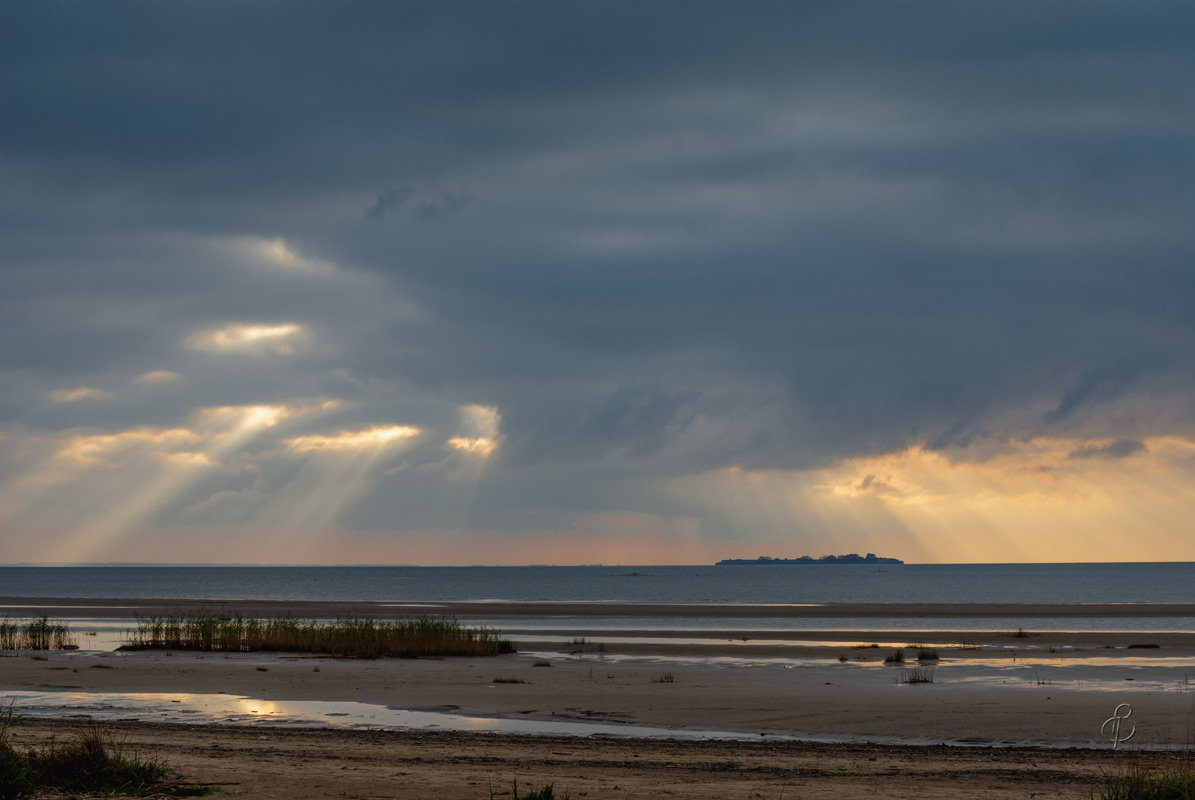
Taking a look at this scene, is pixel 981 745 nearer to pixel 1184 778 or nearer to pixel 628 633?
pixel 1184 778

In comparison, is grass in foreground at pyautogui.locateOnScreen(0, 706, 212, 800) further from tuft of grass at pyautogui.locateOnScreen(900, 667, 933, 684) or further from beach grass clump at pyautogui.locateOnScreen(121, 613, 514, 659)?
beach grass clump at pyautogui.locateOnScreen(121, 613, 514, 659)

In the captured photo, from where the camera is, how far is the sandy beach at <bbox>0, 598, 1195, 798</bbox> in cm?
1598

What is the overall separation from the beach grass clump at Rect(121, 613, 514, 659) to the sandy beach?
1.42 m

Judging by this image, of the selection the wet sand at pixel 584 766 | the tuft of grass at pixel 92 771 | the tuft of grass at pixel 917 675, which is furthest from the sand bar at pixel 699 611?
the tuft of grass at pixel 92 771

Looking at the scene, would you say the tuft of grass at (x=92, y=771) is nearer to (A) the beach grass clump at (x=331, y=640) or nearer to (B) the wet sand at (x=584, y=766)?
(B) the wet sand at (x=584, y=766)

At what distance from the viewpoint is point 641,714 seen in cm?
2575

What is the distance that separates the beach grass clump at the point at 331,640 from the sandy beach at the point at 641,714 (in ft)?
4.67

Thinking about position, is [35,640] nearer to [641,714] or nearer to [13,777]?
[641,714]

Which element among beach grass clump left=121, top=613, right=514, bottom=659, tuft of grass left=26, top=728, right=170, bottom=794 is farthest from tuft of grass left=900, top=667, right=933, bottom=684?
tuft of grass left=26, top=728, right=170, bottom=794

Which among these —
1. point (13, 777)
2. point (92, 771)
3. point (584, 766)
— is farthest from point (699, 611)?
point (13, 777)

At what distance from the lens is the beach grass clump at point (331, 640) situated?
42.0 meters

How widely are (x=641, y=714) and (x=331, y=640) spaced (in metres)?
20.8

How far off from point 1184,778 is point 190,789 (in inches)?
481

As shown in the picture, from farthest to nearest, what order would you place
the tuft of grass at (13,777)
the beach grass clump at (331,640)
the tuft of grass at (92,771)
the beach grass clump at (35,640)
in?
the beach grass clump at (35,640), the beach grass clump at (331,640), the tuft of grass at (92,771), the tuft of grass at (13,777)
